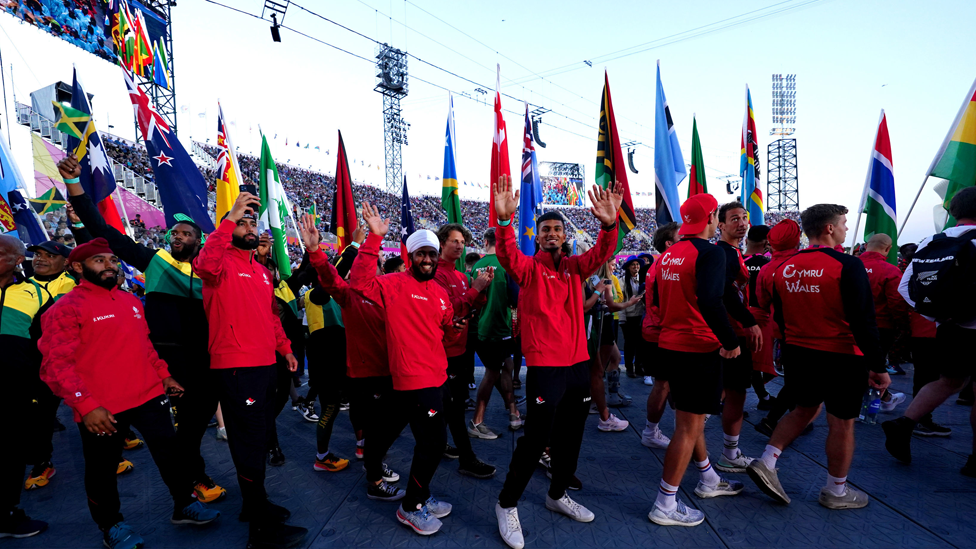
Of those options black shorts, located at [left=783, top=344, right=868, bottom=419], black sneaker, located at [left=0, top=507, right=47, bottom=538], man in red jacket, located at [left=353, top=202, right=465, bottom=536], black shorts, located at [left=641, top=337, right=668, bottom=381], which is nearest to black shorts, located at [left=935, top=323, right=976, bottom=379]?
black shorts, located at [left=783, top=344, right=868, bottom=419]

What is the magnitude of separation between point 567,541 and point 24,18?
19770 millimetres

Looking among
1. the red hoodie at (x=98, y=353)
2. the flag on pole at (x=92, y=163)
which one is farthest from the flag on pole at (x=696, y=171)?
the flag on pole at (x=92, y=163)

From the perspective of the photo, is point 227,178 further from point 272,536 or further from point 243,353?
point 272,536

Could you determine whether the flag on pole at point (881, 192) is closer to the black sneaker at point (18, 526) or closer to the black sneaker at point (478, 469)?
the black sneaker at point (478, 469)

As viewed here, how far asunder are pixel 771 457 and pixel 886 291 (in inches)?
105

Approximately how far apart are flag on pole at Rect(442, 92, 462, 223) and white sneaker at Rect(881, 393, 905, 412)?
5320 mm

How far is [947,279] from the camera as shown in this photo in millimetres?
3211

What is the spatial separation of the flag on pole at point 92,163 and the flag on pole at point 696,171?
6.34 meters

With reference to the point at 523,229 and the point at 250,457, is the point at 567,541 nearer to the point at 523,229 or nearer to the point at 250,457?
the point at 250,457

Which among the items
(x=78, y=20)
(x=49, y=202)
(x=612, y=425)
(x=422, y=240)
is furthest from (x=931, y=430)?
(x=78, y=20)

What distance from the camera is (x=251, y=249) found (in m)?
2.98

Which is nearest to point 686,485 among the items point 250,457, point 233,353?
point 250,457

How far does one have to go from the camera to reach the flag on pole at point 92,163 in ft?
15.1

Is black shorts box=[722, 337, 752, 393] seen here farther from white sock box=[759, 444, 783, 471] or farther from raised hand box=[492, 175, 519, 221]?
raised hand box=[492, 175, 519, 221]
